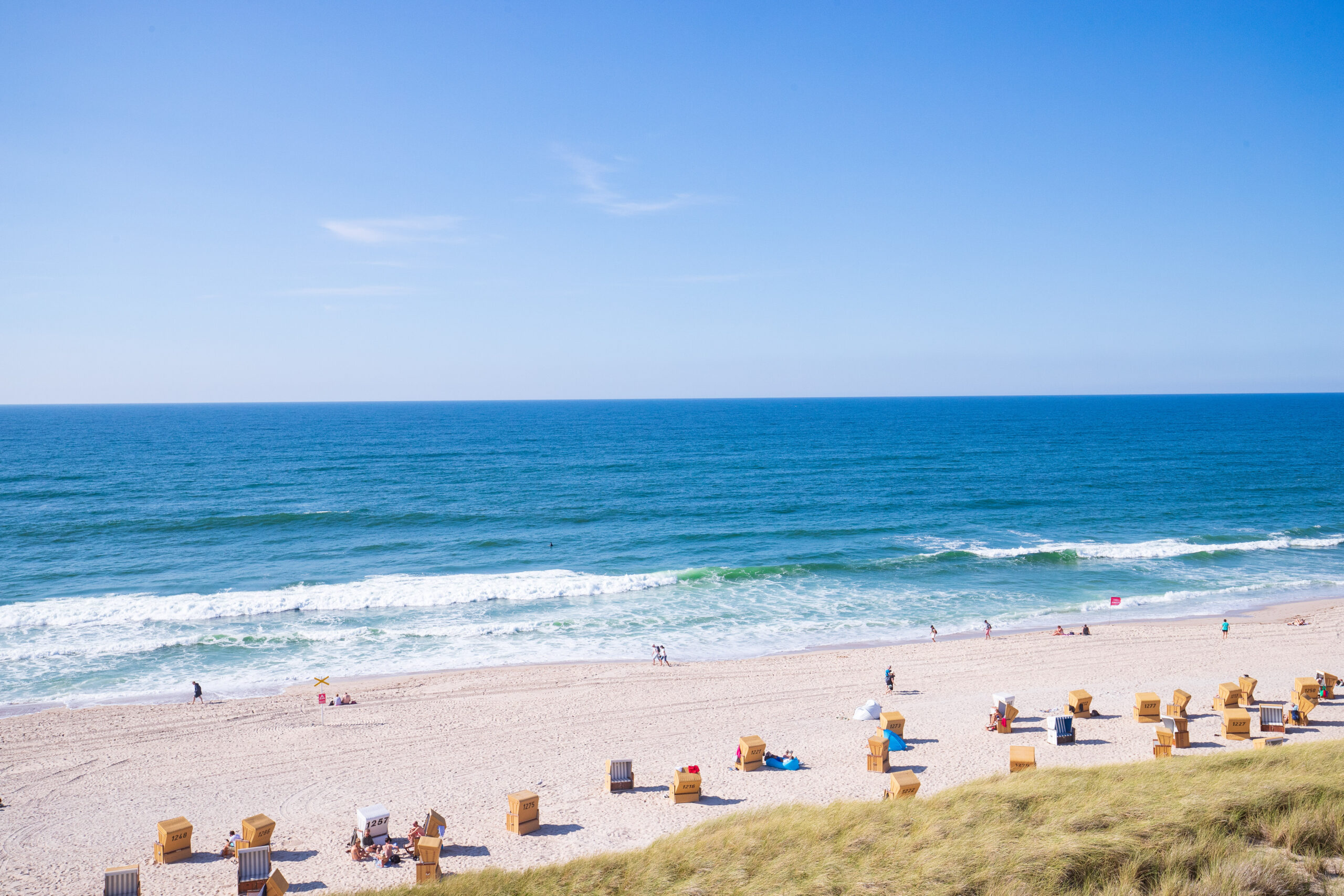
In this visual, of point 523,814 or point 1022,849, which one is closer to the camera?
point 1022,849

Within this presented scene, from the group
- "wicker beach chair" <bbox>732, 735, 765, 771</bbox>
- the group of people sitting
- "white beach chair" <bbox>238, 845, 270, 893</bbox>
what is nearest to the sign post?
the group of people sitting

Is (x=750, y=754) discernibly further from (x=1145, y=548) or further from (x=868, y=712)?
(x=1145, y=548)

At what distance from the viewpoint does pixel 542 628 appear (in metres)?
30.0

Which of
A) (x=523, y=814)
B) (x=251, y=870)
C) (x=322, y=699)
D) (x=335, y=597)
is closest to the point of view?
(x=251, y=870)

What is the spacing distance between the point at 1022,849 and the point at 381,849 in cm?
1111

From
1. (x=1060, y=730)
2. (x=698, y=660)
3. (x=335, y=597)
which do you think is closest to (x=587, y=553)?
(x=335, y=597)

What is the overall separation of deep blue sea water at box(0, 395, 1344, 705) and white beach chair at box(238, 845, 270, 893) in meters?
13.6

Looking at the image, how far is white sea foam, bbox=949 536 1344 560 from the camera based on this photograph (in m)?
40.1

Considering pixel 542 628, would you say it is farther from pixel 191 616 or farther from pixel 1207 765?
pixel 1207 765

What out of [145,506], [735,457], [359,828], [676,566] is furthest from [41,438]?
[359,828]

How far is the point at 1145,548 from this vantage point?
41.1m

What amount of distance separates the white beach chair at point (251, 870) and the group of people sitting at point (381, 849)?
1.53 meters

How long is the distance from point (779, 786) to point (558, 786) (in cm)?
506

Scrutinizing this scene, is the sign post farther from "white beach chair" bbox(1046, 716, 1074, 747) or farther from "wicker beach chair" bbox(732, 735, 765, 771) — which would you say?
"white beach chair" bbox(1046, 716, 1074, 747)
